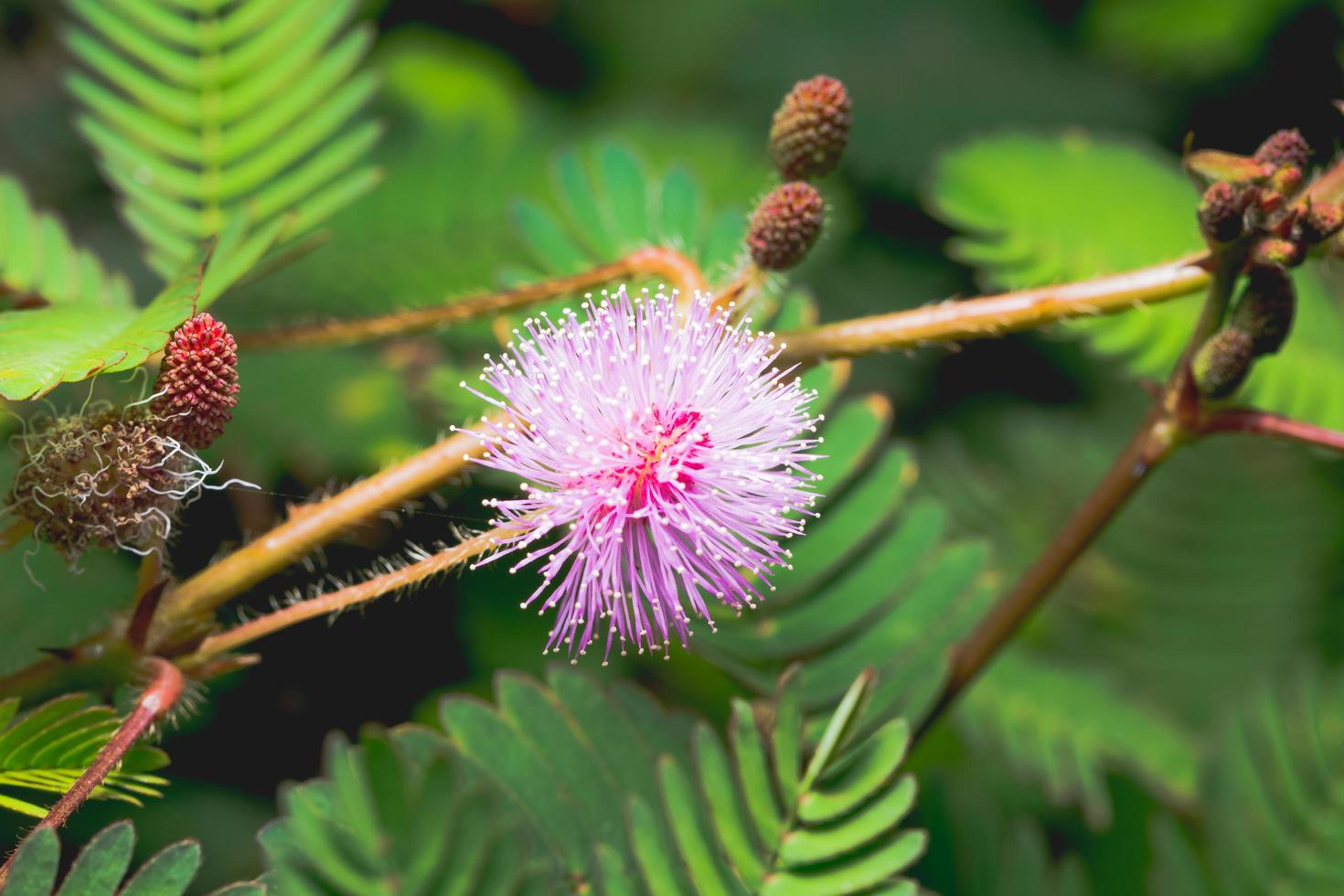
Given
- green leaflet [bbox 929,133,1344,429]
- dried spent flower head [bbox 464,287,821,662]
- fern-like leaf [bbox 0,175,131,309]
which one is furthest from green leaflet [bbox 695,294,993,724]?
fern-like leaf [bbox 0,175,131,309]

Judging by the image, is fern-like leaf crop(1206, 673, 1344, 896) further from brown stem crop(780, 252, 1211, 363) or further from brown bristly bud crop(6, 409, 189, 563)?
brown bristly bud crop(6, 409, 189, 563)

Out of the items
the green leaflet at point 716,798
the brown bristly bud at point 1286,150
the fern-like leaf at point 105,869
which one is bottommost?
the green leaflet at point 716,798

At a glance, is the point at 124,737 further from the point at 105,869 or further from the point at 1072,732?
the point at 1072,732

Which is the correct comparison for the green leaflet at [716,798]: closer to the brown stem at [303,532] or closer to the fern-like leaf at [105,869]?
the brown stem at [303,532]

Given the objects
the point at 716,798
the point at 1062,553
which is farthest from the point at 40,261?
the point at 1062,553

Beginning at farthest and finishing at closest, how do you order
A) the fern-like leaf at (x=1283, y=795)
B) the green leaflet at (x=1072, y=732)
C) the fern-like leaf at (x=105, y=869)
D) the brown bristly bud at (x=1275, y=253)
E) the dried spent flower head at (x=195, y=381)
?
the green leaflet at (x=1072, y=732) < the fern-like leaf at (x=1283, y=795) < the brown bristly bud at (x=1275, y=253) < the dried spent flower head at (x=195, y=381) < the fern-like leaf at (x=105, y=869)

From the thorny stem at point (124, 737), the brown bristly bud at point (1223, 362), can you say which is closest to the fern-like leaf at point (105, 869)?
the thorny stem at point (124, 737)

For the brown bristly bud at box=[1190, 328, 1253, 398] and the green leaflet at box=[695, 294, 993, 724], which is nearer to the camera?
the brown bristly bud at box=[1190, 328, 1253, 398]
